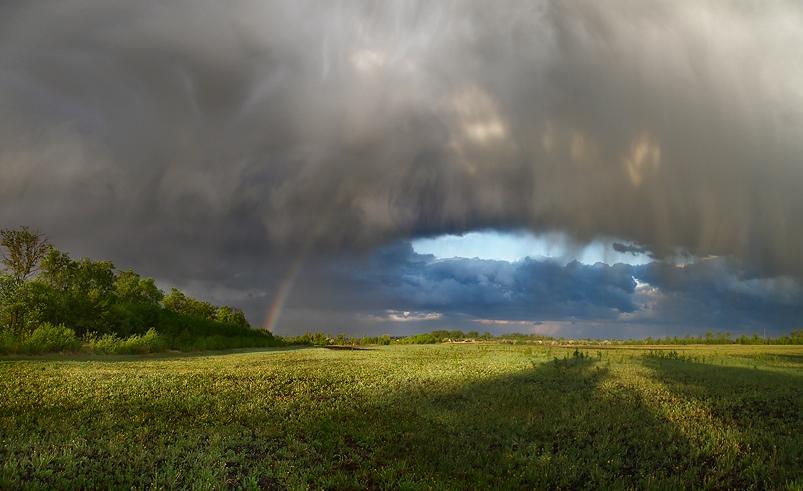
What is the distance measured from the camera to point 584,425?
52.3 feet

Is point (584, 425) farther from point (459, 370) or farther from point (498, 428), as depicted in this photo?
point (459, 370)

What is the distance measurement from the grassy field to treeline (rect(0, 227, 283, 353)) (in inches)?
1024

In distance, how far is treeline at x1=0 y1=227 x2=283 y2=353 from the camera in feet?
151

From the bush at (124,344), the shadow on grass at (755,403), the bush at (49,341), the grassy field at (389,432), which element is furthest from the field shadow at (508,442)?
the bush at (124,344)

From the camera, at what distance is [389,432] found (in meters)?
14.7

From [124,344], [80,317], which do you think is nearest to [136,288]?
[80,317]

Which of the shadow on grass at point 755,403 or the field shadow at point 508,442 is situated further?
the shadow on grass at point 755,403

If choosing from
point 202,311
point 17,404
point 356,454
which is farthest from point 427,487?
point 202,311

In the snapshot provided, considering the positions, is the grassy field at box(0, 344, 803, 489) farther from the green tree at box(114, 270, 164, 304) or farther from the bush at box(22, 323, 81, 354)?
the green tree at box(114, 270, 164, 304)

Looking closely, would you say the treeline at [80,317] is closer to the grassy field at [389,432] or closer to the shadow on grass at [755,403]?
the grassy field at [389,432]

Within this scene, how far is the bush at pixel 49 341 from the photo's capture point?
41.9m

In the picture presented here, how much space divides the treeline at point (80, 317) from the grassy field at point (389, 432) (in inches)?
1024

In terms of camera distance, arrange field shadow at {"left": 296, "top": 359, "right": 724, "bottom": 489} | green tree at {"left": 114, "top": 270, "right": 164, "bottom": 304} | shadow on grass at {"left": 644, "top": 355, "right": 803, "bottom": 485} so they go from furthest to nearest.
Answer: green tree at {"left": 114, "top": 270, "right": 164, "bottom": 304}, shadow on grass at {"left": 644, "top": 355, "right": 803, "bottom": 485}, field shadow at {"left": 296, "top": 359, "right": 724, "bottom": 489}

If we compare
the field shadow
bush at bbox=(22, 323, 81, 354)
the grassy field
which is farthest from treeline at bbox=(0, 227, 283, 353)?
the field shadow
